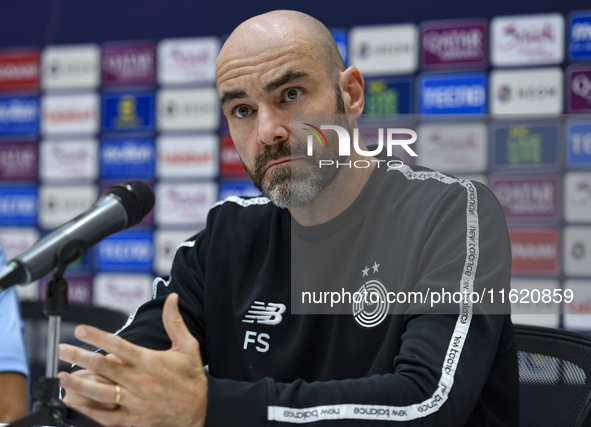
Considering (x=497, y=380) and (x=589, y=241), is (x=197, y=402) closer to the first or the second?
(x=497, y=380)

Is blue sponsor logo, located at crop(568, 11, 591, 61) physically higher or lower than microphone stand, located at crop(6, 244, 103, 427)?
higher

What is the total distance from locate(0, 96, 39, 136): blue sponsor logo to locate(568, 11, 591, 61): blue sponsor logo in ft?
8.12

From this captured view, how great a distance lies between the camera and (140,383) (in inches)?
25.5

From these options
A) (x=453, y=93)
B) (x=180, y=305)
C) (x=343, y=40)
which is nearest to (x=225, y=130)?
(x=343, y=40)

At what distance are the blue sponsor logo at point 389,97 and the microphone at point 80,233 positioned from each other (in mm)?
1812

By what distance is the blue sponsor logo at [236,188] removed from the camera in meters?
2.62

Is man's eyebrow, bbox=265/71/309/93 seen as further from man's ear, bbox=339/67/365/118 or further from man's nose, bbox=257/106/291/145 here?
man's ear, bbox=339/67/365/118

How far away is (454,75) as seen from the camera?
2.36 m

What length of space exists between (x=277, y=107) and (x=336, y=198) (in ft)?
0.70

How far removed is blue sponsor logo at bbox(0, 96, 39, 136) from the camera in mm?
2820

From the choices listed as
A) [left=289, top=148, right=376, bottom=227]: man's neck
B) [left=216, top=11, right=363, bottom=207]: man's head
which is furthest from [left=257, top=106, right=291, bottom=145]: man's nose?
[left=289, top=148, right=376, bottom=227]: man's neck

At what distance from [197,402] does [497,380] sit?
20.3 inches

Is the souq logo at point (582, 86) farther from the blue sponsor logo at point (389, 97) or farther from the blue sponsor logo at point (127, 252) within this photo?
the blue sponsor logo at point (127, 252)

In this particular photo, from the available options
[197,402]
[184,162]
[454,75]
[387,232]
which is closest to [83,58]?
[184,162]
